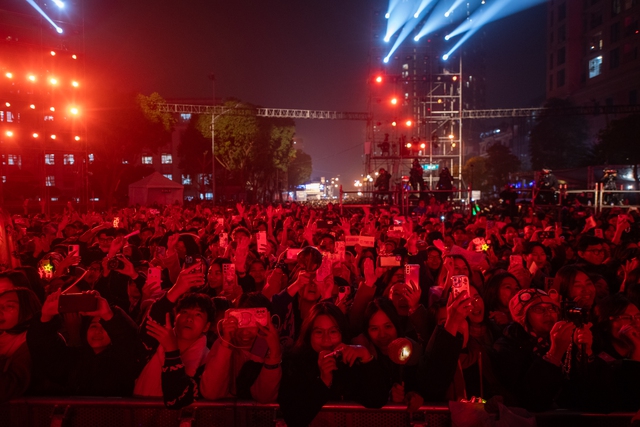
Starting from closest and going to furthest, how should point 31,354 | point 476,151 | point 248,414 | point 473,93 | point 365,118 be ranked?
point 248,414, point 31,354, point 365,118, point 473,93, point 476,151

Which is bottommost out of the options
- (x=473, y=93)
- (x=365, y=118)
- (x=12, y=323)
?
(x=12, y=323)

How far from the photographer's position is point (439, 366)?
3178 mm

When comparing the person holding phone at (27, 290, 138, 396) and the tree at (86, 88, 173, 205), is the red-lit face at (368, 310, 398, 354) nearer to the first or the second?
the person holding phone at (27, 290, 138, 396)

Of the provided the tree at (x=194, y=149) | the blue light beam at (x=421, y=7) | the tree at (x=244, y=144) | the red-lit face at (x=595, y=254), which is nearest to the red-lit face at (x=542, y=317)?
the red-lit face at (x=595, y=254)

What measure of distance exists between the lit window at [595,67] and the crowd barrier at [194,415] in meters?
61.5

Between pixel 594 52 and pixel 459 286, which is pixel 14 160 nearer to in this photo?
pixel 459 286

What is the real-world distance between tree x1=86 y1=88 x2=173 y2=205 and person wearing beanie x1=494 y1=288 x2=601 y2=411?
4494 centimetres

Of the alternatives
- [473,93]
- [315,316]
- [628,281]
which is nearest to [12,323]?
[315,316]

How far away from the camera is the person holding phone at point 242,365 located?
3.07 metres

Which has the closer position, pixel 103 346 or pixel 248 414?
pixel 248 414

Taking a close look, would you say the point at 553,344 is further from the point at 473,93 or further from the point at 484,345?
the point at 473,93

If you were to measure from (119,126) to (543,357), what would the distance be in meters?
45.8

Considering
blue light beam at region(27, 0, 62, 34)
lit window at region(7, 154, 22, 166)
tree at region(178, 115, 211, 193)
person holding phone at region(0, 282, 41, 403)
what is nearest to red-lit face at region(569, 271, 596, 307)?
person holding phone at region(0, 282, 41, 403)

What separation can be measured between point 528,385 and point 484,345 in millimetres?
597
